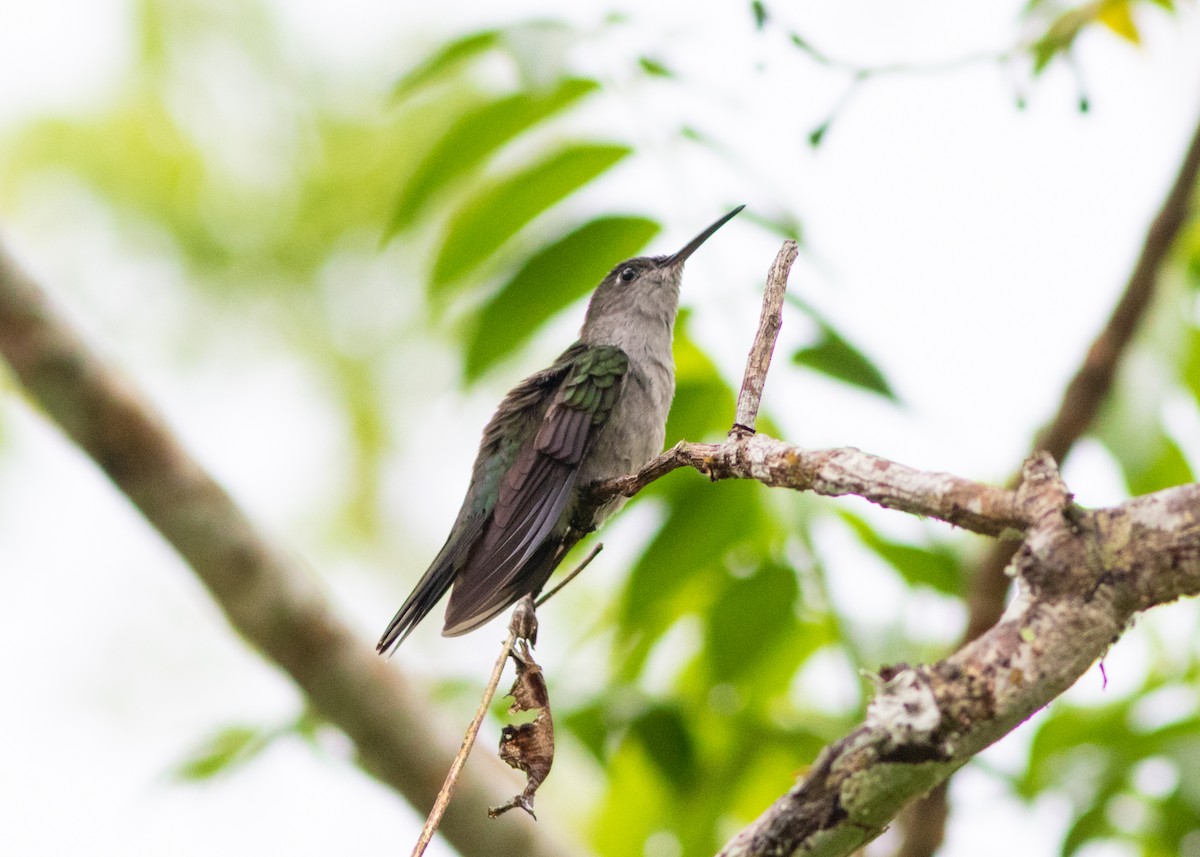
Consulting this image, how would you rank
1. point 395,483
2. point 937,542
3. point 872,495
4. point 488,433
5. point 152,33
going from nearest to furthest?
1. point 872,495
2. point 937,542
3. point 488,433
4. point 152,33
5. point 395,483

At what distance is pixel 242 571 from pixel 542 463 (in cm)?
135

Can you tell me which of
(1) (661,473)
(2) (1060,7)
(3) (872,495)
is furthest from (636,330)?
(3) (872,495)

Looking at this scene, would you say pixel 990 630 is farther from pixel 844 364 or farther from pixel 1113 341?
pixel 1113 341

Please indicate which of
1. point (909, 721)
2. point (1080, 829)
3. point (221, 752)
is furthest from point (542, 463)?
point (909, 721)

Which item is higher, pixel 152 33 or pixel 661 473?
pixel 152 33

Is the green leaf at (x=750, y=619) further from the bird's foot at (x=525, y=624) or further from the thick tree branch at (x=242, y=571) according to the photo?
the bird's foot at (x=525, y=624)

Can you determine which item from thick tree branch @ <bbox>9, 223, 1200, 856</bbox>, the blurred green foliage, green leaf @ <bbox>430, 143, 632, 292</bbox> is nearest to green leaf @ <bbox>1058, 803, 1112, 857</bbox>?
the blurred green foliage

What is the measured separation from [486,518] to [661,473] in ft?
6.60

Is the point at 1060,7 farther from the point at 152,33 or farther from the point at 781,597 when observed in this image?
the point at 152,33

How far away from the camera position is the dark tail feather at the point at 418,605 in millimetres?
4105

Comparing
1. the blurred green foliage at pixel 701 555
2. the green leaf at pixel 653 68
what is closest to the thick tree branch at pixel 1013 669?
the blurred green foliage at pixel 701 555

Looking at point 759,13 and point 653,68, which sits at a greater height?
point 653,68

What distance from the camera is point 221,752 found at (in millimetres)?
5098

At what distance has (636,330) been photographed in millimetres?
6137
